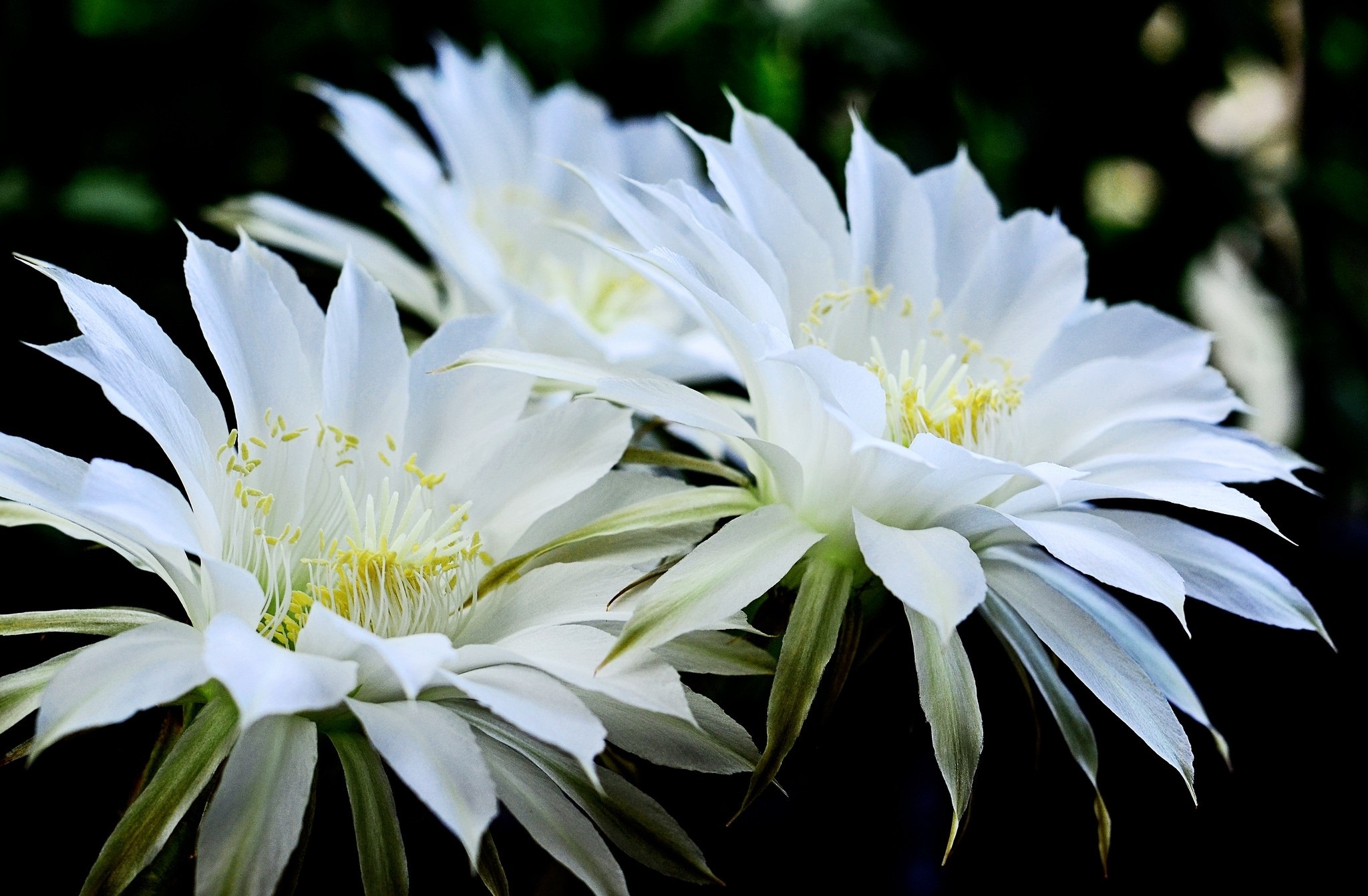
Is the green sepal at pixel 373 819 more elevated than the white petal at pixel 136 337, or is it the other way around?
the white petal at pixel 136 337

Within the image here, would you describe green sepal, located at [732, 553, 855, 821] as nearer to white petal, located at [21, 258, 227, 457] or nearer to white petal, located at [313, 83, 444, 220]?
white petal, located at [21, 258, 227, 457]

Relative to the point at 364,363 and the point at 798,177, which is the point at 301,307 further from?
the point at 798,177

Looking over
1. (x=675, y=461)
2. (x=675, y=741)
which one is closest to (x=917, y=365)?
(x=675, y=461)

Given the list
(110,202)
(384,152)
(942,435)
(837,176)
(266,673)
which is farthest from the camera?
(837,176)

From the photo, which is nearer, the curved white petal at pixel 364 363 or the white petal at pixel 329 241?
the curved white petal at pixel 364 363

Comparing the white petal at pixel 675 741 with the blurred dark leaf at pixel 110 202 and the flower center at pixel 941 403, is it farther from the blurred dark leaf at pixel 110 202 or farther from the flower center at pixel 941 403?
the blurred dark leaf at pixel 110 202

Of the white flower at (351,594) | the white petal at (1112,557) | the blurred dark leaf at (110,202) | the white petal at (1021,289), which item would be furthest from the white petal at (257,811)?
the blurred dark leaf at (110,202)
